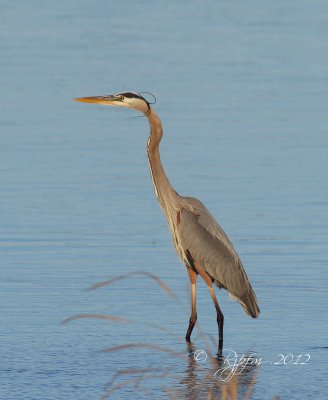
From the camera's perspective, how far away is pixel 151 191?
12.9 m

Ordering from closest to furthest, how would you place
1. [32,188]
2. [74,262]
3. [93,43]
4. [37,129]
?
[74,262] < [32,188] < [37,129] < [93,43]

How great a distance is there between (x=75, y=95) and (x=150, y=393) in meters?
9.93

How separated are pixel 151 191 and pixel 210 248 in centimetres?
383

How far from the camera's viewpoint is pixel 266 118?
629 inches

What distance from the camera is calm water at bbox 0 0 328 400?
8.27 metres

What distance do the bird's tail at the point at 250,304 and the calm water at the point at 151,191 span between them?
15 cm

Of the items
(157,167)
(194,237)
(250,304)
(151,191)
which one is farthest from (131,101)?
(151,191)

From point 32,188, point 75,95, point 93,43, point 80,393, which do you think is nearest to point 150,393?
point 80,393

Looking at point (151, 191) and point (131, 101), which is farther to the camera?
point (151, 191)

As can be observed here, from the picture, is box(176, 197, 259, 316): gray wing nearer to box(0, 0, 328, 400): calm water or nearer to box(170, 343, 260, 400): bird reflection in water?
box(0, 0, 328, 400): calm water

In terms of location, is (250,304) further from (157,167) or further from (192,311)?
(157,167)

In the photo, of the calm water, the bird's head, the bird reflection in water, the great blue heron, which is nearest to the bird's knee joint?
the great blue heron

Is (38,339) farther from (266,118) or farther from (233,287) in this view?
(266,118)

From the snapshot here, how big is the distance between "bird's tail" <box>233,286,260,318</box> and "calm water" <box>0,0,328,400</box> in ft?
0.49
